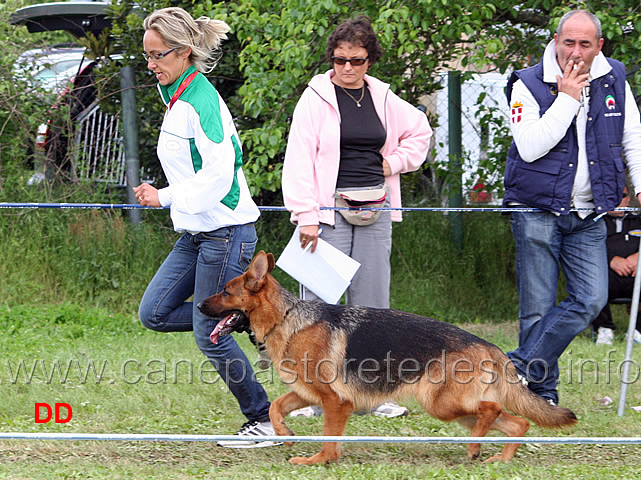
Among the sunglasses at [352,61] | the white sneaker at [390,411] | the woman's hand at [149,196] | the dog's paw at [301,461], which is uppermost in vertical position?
the sunglasses at [352,61]

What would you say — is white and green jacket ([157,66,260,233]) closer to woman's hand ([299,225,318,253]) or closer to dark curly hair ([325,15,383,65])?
woman's hand ([299,225,318,253])

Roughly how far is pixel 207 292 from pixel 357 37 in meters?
1.73

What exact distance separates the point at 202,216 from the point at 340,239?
1.05 m

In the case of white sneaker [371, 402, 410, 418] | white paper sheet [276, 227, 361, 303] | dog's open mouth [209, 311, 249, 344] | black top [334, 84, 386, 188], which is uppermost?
black top [334, 84, 386, 188]

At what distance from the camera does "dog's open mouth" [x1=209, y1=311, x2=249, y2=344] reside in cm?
427

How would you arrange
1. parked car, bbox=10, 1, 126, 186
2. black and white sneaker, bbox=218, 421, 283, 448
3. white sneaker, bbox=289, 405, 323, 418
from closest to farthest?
1. black and white sneaker, bbox=218, 421, 283, 448
2. white sneaker, bbox=289, 405, 323, 418
3. parked car, bbox=10, 1, 126, 186

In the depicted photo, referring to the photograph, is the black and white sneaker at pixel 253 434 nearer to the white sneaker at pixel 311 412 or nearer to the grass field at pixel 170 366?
the grass field at pixel 170 366

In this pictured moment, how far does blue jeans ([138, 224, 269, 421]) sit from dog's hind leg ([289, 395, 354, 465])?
19.4 inches

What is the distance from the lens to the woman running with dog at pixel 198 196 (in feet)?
13.3

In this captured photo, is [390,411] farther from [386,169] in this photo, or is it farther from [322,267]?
[386,169]

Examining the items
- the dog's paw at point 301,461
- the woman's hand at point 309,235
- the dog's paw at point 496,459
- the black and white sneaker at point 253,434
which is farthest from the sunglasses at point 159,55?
the dog's paw at point 496,459

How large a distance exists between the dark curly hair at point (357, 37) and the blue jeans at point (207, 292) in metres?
1.27

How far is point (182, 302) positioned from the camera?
4.51 metres

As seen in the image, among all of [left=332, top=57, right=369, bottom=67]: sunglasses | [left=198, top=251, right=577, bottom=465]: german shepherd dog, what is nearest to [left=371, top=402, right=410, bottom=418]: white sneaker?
[left=198, top=251, right=577, bottom=465]: german shepherd dog
